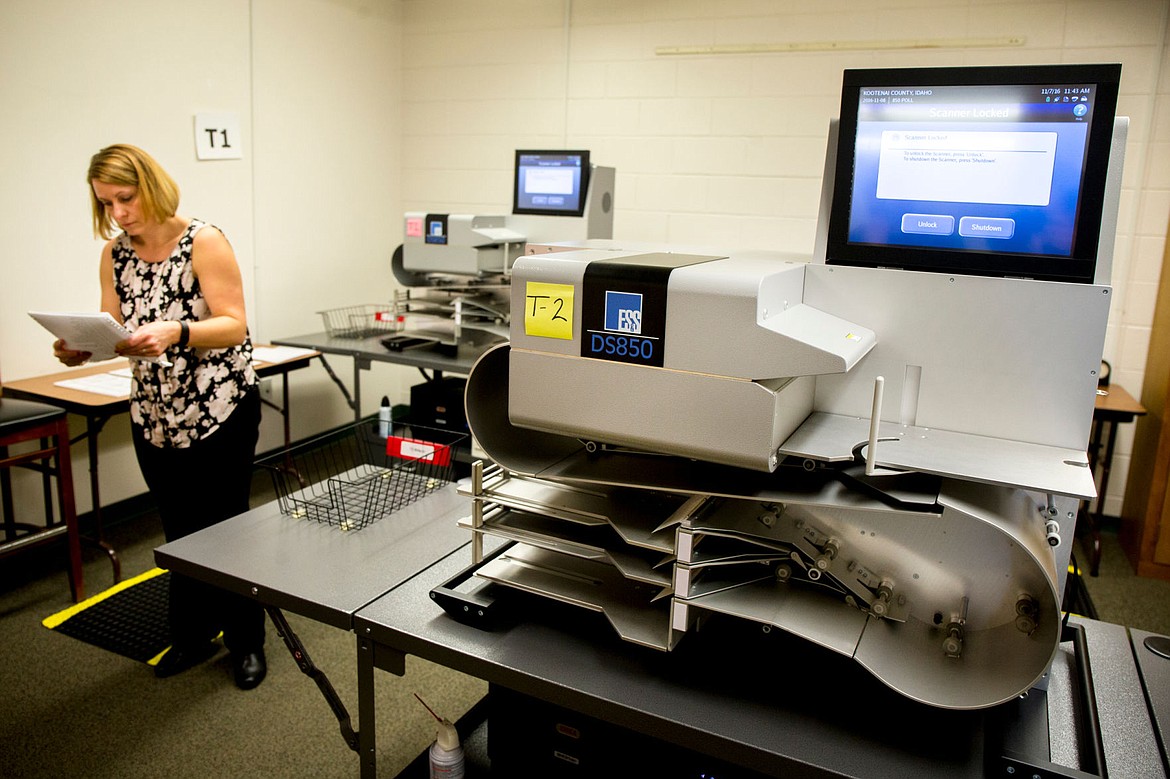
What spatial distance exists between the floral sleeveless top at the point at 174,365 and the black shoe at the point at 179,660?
699mm

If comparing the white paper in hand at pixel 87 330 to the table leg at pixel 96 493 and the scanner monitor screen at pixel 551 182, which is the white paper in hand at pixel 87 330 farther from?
the scanner monitor screen at pixel 551 182

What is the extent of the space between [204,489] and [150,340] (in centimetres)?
46

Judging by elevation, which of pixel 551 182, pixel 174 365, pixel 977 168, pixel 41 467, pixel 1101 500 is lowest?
pixel 1101 500

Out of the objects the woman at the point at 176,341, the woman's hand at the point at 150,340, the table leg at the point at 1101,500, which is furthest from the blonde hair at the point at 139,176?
the table leg at the point at 1101,500

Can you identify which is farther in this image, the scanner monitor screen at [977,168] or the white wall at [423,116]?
the white wall at [423,116]

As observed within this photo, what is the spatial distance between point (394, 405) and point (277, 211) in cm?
157

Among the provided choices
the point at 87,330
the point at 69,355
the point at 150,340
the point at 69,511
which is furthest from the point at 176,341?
the point at 69,511

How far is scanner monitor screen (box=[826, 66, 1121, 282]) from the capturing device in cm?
108

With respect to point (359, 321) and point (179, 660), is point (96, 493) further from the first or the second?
point (359, 321)

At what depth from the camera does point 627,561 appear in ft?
4.00

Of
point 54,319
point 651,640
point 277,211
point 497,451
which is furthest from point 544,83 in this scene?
point 651,640

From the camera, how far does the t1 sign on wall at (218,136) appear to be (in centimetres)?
365

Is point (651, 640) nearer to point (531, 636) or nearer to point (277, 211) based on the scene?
point (531, 636)

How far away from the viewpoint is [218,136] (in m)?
3.74
